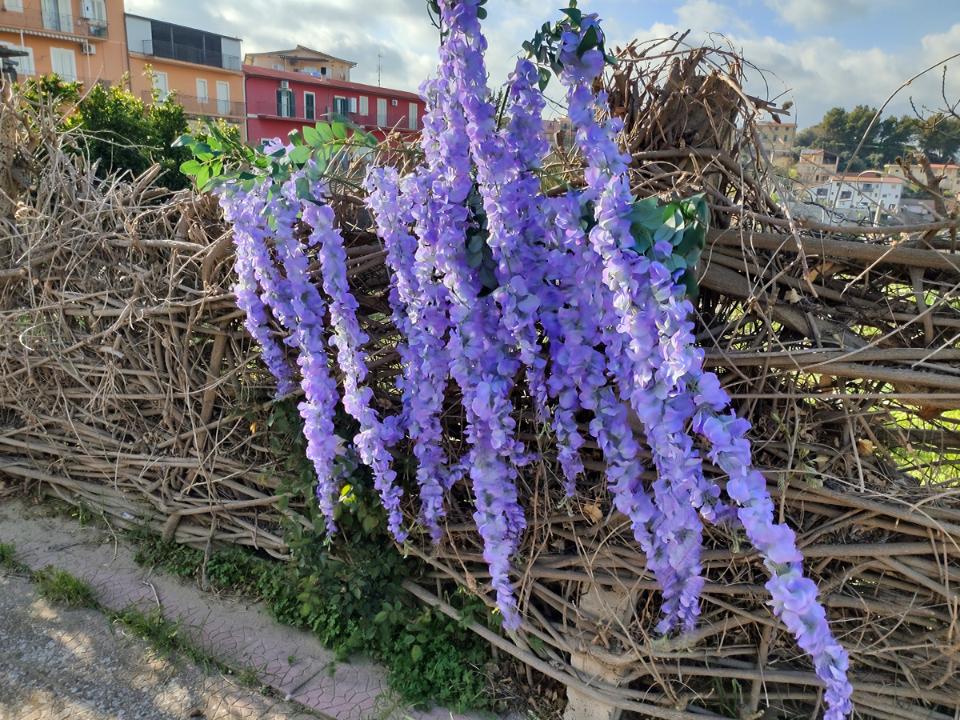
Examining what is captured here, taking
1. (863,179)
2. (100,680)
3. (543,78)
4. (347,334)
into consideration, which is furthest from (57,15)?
(863,179)

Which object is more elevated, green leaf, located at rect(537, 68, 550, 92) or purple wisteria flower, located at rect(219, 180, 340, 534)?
green leaf, located at rect(537, 68, 550, 92)

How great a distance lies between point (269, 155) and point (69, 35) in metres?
39.0

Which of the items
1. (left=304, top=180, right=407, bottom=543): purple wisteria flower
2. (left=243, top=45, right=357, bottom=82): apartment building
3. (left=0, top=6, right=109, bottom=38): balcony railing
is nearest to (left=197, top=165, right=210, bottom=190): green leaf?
(left=304, top=180, right=407, bottom=543): purple wisteria flower

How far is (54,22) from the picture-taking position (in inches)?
1294

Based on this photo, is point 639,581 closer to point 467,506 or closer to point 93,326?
point 467,506

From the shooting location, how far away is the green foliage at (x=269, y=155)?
6.49 feet

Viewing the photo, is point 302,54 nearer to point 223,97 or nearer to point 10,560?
point 223,97

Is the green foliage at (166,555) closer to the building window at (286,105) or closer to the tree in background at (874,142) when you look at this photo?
the tree in background at (874,142)

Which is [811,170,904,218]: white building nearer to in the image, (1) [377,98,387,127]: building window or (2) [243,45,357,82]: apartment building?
(1) [377,98,387,127]: building window

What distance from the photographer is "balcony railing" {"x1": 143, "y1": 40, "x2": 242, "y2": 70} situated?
39.0 m

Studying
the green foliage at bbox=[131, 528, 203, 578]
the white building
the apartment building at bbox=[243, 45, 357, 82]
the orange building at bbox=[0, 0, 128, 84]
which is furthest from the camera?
the apartment building at bbox=[243, 45, 357, 82]

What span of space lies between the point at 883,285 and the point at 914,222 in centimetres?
19

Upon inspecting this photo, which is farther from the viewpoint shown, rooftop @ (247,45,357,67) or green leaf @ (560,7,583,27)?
rooftop @ (247,45,357,67)

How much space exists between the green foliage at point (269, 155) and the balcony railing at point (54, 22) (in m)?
37.2
